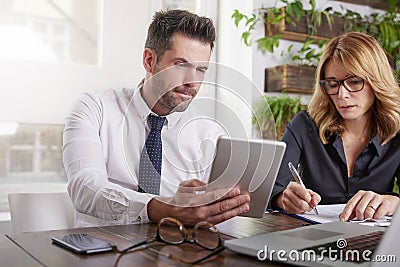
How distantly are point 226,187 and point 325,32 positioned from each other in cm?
194

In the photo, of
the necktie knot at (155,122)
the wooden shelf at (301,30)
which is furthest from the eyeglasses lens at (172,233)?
the wooden shelf at (301,30)

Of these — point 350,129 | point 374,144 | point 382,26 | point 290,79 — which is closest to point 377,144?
point 374,144

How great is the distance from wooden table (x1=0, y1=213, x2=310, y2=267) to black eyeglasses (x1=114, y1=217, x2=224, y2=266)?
14mm

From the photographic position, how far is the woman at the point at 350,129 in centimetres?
192

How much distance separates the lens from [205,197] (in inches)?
48.1

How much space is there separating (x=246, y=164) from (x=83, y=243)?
0.41m

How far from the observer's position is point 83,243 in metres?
1.01

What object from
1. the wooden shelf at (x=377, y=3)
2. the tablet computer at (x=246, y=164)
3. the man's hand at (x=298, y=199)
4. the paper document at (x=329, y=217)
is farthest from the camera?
the wooden shelf at (x=377, y=3)

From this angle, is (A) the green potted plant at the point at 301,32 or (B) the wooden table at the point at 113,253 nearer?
(B) the wooden table at the point at 113,253

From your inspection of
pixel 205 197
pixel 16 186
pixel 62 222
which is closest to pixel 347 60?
pixel 205 197

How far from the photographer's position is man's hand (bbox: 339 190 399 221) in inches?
55.1

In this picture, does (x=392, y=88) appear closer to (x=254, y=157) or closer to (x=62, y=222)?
(x=254, y=157)

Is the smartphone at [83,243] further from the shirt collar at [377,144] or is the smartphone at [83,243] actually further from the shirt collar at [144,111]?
the shirt collar at [377,144]

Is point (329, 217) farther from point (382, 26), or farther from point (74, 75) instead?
point (382, 26)
